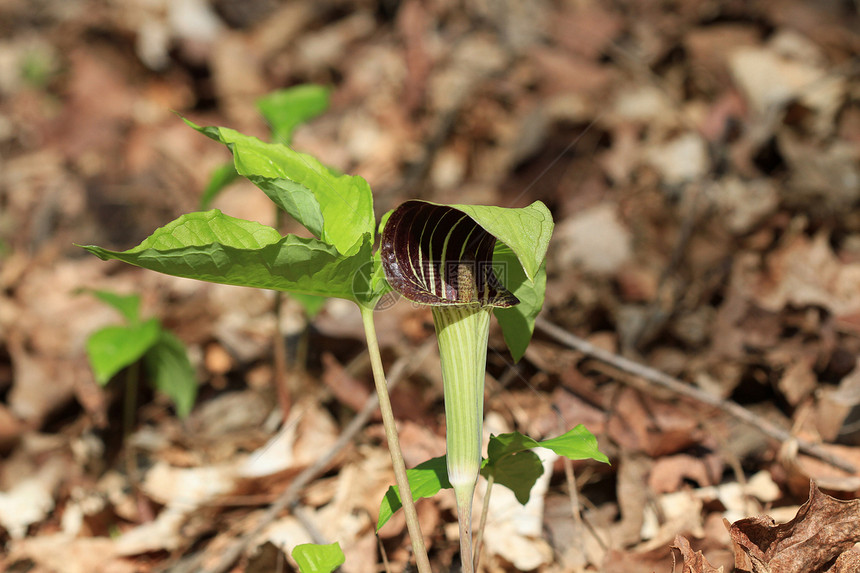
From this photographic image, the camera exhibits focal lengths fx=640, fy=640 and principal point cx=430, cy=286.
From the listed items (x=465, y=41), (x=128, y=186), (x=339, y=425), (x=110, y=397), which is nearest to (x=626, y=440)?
(x=339, y=425)

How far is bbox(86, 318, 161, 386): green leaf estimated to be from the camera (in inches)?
93.2

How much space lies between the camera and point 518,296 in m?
1.28

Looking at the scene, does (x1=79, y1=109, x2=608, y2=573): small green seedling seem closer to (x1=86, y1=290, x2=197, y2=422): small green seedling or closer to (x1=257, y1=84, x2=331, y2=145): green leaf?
(x1=257, y1=84, x2=331, y2=145): green leaf

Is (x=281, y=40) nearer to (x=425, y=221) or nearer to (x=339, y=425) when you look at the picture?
(x=339, y=425)

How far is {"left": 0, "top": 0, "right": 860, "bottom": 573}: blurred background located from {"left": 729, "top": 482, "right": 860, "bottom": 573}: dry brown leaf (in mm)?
350

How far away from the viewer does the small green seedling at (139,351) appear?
241cm

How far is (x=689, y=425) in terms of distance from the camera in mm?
2168

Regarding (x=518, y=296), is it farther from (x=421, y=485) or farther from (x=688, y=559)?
(x=688, y=559)

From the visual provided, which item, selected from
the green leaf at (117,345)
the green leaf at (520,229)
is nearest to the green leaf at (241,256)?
the green leaf at (520,229)

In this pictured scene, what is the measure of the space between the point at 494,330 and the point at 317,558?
1.68 meters

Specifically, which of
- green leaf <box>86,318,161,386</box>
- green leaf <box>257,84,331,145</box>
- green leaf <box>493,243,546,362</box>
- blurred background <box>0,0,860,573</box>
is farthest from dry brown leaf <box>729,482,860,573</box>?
green leaf <box>86,318,161,386</box>

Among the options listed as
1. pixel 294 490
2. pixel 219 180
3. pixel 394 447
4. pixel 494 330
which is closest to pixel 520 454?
pixel 394 447

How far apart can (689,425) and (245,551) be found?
1.55 meters

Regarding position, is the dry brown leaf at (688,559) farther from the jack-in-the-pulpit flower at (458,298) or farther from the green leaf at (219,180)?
the green leaf at (219,180)
